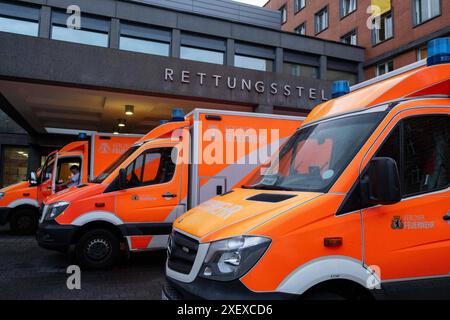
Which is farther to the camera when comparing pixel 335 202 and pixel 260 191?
pixel 260 191

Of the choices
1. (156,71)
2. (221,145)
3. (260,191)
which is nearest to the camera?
(260,191)

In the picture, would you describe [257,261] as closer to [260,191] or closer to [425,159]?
[260,191]

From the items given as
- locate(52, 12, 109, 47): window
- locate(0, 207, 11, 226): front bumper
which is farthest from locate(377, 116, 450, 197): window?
locate(52, 12, 109, 47): window

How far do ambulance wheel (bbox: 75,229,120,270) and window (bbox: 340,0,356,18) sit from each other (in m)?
21.5

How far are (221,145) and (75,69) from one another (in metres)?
7.30

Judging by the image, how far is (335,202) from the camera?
2961 mm

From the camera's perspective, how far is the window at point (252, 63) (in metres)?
16.9

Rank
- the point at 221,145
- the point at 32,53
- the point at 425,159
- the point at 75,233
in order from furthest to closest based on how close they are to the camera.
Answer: the point at 32,53, the point at 221,145, the point at 75,233, the point at 425,159

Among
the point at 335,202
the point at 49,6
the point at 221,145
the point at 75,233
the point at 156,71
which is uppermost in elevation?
the point at 49,6

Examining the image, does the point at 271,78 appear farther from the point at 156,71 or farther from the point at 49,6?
the point at 49,6

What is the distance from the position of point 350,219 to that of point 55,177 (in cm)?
962

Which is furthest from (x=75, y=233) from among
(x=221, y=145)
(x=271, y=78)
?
(x=271, y=78)

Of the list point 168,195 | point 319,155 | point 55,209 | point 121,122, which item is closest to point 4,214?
point 55,209

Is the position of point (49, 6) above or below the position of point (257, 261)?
above
